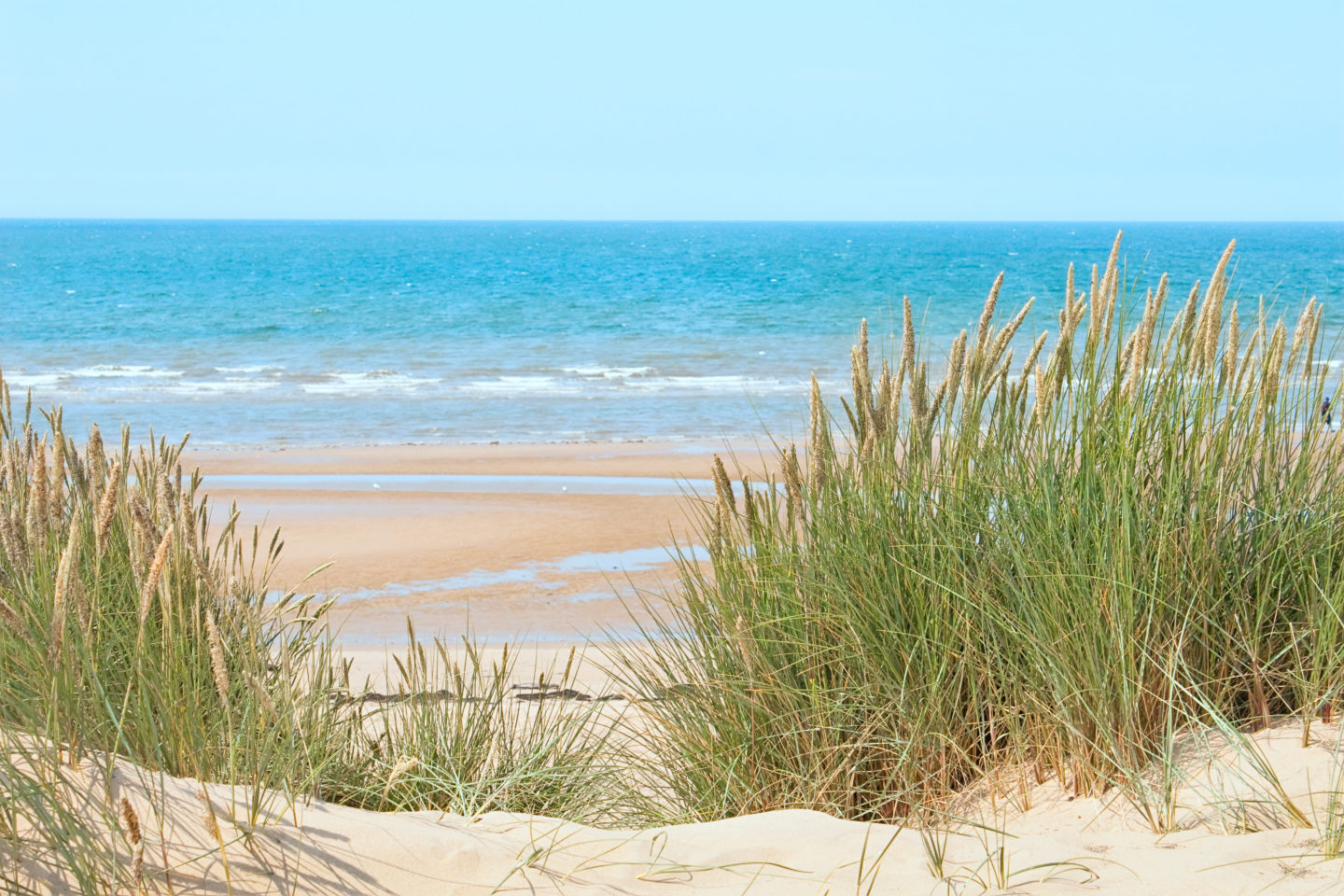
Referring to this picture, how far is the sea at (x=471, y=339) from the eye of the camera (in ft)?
57.8

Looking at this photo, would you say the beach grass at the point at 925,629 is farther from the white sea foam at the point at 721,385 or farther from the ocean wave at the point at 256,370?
the ocean wave at the point at 256,370

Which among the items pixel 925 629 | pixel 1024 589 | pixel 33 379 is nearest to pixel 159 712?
pixel 925 629

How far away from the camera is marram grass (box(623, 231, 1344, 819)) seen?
2.91 m

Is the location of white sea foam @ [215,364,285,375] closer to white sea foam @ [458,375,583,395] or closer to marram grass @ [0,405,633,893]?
white sea foam @ [458,375,583,395]

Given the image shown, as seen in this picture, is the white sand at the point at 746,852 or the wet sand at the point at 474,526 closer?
the white sand at the point at 746,852

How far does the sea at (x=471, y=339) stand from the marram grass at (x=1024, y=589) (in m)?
0.38

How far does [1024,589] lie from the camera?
2939 millimetres

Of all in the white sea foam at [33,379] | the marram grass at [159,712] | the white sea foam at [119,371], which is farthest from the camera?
the white sea foam at [119,371]

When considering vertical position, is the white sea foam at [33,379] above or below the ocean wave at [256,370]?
below

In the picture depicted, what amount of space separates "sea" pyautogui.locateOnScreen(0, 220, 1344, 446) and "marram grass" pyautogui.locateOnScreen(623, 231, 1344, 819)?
0.38 metres

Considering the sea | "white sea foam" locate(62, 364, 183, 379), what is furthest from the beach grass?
"white sea foam" locate(62, 364, 183, 379)

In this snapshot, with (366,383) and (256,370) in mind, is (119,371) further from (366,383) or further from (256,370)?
(366,383)

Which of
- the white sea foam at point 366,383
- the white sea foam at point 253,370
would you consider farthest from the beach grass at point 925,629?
the white sea foam at point 253,370

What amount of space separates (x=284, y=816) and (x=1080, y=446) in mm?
2148
